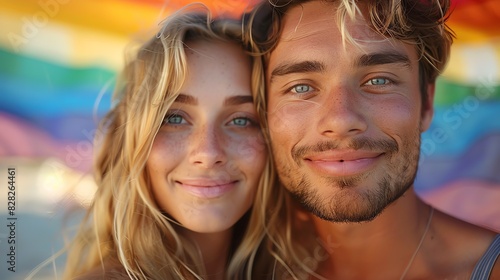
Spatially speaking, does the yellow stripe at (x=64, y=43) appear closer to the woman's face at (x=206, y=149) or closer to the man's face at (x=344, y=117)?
the woman's face at (x=206, y=149)

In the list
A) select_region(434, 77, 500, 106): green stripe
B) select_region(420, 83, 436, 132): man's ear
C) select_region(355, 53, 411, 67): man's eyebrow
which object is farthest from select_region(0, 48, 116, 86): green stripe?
select_region(434, 77, 500, 106): green stripe

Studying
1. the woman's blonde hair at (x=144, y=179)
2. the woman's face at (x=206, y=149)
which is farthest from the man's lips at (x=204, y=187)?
the woman's blonde hair at (x=144, y=179)

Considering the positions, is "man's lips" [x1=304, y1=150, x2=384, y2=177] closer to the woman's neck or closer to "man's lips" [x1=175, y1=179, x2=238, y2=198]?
"man's lips" [x1=175, y1=179, x2=238, y2=198]

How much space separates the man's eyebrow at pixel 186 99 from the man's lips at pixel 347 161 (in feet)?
1.54

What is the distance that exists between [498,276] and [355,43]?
97cm

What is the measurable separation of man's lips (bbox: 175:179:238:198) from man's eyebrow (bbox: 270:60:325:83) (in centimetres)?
45

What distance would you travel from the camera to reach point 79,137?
2234 mm

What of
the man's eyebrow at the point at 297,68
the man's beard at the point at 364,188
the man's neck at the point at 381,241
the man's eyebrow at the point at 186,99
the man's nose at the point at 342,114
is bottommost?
the man's neck at the point at 381,241

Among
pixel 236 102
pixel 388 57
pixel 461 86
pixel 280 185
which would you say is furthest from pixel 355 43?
pixel 461 86

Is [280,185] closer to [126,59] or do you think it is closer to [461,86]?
[126,59]

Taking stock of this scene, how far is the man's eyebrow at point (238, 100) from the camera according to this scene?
1942mm

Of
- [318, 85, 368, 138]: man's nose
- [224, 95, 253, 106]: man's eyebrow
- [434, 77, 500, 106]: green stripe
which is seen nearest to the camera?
[318, 85, 368, 138]: man's nose

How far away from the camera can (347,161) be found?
1.91 m

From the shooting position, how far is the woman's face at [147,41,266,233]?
190cm
